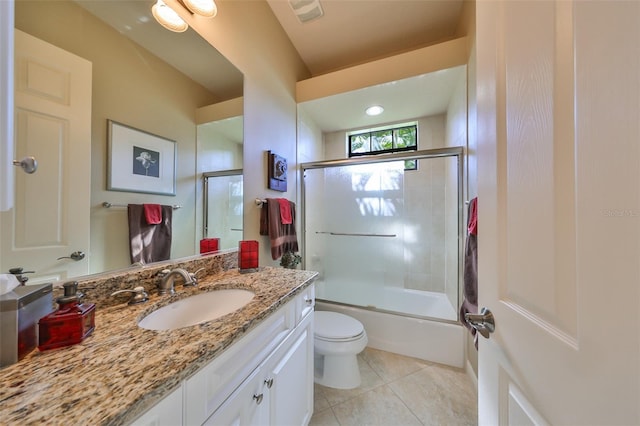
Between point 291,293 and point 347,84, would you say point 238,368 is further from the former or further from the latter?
point 347,84

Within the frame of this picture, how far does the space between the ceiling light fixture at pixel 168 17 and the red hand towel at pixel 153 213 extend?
839 mm

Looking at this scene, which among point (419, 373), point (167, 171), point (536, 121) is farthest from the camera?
point (419, 373)

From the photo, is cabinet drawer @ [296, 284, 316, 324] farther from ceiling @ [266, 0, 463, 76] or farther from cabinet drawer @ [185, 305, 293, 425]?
ceiling @ [266, 0, 463, 76]

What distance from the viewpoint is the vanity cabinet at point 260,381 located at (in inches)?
19.9

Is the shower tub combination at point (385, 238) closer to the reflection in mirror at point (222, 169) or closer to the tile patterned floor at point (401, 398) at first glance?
the tile patterned floor at point (401, 398)

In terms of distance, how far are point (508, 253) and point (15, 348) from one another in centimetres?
114

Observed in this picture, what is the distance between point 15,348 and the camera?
1.54 feet

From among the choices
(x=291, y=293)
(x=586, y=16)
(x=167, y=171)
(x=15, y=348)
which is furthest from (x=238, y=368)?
(x=586, y=16)

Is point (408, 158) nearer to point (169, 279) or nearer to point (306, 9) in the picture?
point (306, 9)

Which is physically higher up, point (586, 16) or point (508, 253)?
point (586, 16)

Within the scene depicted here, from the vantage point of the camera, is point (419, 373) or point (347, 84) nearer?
point (419, 373)

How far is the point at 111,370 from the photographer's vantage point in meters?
0.45

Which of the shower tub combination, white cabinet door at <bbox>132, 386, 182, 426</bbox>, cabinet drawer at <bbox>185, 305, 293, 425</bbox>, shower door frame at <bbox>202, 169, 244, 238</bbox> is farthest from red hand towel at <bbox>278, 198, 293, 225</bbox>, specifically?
white cabinet door at <bbox>132, 386, 182, 426</bbox>

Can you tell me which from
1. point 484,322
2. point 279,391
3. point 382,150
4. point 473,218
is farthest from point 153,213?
point 382,150
